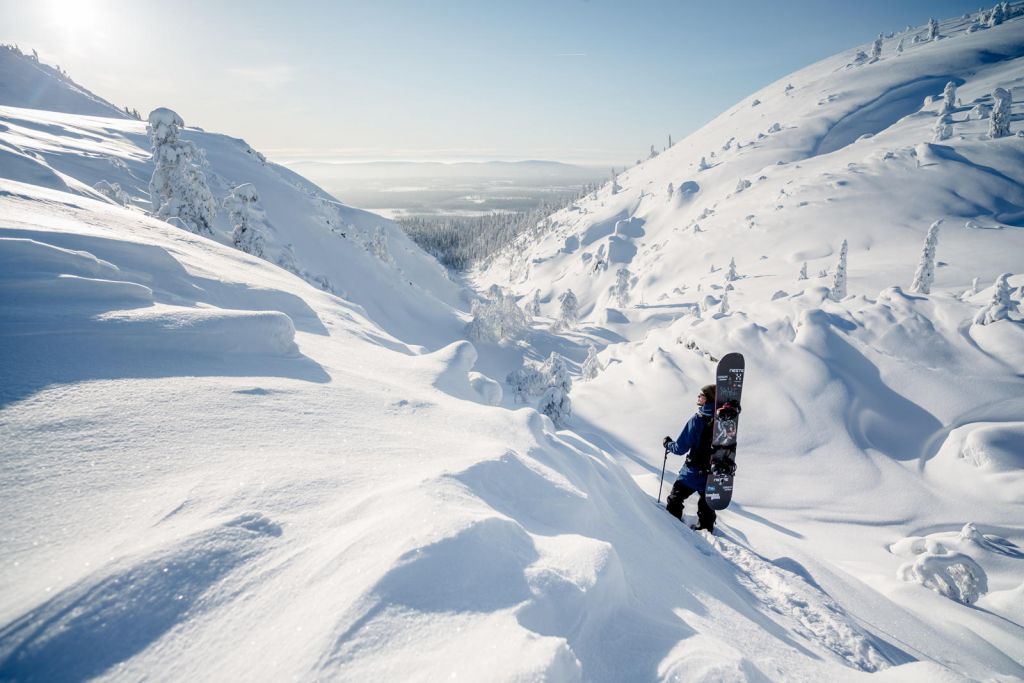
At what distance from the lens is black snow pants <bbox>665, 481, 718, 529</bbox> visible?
25.5 ft

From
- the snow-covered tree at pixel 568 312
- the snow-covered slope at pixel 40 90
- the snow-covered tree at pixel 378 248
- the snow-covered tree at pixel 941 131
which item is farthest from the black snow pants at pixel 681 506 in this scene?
the snow-covered slope at pixel 40 90

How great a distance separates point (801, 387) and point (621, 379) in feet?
34.5

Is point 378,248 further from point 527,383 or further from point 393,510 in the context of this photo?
point 393,510

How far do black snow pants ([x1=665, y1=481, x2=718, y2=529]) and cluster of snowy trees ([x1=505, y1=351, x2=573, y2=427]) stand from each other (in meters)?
15.8

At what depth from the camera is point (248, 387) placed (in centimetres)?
495

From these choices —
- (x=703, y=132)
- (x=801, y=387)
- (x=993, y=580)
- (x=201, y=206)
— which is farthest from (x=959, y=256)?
(x=703, y=132)

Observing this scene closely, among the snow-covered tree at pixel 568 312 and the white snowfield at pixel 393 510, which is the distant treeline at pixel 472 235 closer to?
the snow-covered tree at pixel 568 312

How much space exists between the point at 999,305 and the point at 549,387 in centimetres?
2614

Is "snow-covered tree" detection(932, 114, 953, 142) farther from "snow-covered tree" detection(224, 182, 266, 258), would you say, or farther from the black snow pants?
"snow-covered tree" detection(224, 182, 266, 258)

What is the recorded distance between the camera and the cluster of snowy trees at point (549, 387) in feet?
80.5

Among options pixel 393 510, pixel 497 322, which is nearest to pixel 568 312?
pixel 497 322

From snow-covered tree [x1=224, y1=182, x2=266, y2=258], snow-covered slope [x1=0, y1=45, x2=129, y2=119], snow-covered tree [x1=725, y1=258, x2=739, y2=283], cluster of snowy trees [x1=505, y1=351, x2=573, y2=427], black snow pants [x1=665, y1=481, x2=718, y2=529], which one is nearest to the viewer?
black snow pants [x1=665, y1=481, x2=718, y2=529]

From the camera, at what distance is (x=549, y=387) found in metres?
34.2

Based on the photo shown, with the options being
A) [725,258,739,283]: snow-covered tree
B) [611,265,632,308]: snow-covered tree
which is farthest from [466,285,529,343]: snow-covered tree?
[725,258,739,283]: snow-covered tree
